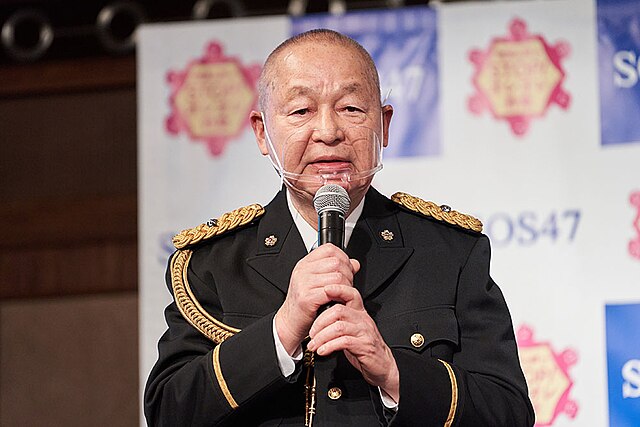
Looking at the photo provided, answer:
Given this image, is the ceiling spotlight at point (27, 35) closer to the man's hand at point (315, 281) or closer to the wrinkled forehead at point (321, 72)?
the wrinkled forehead at point (321, 72)

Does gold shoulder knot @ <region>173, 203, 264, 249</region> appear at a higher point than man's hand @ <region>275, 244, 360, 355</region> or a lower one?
higher

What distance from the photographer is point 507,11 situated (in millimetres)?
3445

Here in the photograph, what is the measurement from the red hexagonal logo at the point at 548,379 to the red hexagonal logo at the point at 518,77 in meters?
0.57

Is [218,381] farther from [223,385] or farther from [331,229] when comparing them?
[331,229]

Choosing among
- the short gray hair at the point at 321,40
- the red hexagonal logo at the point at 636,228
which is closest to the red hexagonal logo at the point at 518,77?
the red hexagonal logo at the point at 636,228

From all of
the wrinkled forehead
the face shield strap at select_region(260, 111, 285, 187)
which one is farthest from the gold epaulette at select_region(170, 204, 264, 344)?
the wrinkled forehead

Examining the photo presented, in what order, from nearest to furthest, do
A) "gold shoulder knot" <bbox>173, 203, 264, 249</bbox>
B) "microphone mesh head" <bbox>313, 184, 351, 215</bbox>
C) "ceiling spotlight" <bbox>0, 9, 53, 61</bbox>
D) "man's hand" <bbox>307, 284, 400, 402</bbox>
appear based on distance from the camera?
"man's hand" <bbox>307, 284, 400, 402</bbox> < "microphone mesh head" <bbox>313, 184, 351, 215</bbox> < "gold shoulder knot" <bbox>173, 203, 264, 249</bbox> < "ceiling spotlight" <bbox>0, 9, 53, 61</bbox>

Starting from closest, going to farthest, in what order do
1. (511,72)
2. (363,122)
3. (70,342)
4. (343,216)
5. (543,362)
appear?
(343,216)
(363,122)
(543,362)
(511,72)
(70,342)

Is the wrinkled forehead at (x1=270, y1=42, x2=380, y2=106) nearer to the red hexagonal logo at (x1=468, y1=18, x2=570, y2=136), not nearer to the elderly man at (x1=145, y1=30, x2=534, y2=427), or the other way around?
the elderly man at (x1=145, y1=30, x2=534, y2=427)

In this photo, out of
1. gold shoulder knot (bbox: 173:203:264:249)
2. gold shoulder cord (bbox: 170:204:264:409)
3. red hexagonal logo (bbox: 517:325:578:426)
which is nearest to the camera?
gold shoulder cord (bbox: 170:204:264:409)

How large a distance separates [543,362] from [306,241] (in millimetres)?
1440

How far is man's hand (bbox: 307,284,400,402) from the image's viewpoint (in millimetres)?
1577

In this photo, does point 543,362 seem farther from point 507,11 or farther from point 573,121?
point 507,11

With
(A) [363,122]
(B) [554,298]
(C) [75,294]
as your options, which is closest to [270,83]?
(A) [363,122]
